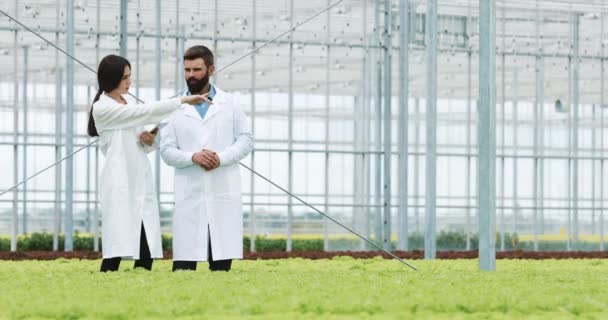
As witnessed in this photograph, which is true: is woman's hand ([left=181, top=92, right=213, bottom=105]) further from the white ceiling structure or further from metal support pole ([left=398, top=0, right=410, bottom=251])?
the white ceiling structure

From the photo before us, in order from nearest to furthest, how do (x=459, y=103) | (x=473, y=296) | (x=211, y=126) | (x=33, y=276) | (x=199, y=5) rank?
1. (x=473, y=296)
2. (x=33, y=276)
3. (x=211, y=126)
4. (x=199, y=5)
5. (x=459, y=103)

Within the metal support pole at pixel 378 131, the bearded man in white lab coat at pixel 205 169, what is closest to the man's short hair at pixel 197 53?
the bearded man in white lab coat at pixel 205 169

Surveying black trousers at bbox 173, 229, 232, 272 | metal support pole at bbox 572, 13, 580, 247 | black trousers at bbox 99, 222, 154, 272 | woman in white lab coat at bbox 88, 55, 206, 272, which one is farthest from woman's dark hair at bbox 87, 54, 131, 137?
metal support pole at bbox 572, 13, 580, 247

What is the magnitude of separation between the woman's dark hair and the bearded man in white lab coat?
494 millimetres

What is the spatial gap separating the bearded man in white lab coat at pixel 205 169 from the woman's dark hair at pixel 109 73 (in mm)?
494

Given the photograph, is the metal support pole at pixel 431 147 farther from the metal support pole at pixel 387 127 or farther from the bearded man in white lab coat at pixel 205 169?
the bearded man in white lab coat at pixel 205 169

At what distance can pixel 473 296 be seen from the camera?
6820mm

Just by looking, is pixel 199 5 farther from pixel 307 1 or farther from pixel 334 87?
pixel 334 87

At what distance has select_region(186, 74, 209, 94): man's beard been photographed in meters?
9.56

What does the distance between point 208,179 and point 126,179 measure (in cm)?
69

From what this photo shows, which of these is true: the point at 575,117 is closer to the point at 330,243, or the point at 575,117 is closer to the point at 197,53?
the point at 330,243

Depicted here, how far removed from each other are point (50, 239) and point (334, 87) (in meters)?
8.59

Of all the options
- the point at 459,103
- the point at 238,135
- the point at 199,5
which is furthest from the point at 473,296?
the point at 459,103

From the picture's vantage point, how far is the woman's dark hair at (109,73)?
9.16 metres
